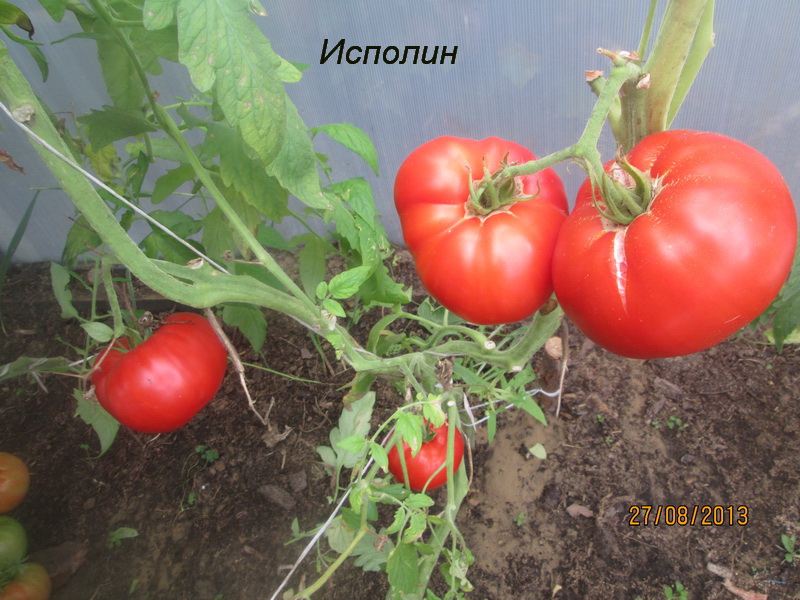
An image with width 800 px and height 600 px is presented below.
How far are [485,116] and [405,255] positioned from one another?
0.45m

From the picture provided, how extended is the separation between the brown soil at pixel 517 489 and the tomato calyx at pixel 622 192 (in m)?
0.70

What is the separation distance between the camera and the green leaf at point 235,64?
1.46ft

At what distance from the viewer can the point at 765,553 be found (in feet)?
3.01

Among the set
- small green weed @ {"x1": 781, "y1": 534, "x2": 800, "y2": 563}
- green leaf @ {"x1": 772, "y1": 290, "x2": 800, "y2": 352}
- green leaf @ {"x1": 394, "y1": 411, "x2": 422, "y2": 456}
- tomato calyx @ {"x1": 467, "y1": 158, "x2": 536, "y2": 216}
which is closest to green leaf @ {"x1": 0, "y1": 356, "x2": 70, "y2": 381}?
green leaf @ {"x1": 394, "y1": 411, "x2": 422, "y2": 456}

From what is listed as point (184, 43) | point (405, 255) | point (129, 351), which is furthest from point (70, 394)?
point (184, 43)

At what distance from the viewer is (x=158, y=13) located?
1.47 feet

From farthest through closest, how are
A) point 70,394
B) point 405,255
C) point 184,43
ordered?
1. point 405,255
2. point 70,394
3. point 184,43

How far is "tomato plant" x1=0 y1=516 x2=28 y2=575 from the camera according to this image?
0.95m

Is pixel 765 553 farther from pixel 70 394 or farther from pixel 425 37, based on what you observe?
pixel 70 394

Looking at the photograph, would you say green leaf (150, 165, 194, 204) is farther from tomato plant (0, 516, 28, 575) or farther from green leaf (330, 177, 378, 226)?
tomato plant (0, 516, 28, 575)

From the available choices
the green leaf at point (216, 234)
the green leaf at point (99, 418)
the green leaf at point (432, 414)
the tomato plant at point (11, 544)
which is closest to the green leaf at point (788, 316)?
the green leaf at point (432, 414)

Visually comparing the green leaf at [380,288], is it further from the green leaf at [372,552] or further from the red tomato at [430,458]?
the green leaf at [372,552]

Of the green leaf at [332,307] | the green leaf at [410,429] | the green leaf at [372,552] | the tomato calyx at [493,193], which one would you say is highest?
the tomato calyx at [493,193]

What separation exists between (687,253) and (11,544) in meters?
1.19
